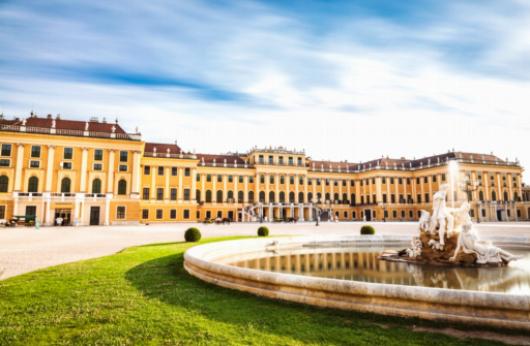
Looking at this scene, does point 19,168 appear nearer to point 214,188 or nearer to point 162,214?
point 162,214

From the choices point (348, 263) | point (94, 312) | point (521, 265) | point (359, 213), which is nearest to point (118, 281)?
point (94, 312)

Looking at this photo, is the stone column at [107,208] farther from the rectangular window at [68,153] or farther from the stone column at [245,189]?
the stone column at [245,189]

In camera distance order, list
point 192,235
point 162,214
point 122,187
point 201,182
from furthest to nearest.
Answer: point 201,182 → point 162,214 → point 122,187 → point 192,235

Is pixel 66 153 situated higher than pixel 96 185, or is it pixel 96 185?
pixel 66 153

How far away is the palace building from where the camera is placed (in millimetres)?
39812

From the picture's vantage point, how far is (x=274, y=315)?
4.92m

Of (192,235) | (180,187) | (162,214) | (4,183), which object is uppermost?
(180,187)

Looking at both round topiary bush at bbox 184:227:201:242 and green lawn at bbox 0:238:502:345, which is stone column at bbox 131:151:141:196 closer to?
round topiary bush at bbox 184:227:201:242

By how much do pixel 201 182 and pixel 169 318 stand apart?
179 feet

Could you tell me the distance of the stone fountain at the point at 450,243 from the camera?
9.45 meters

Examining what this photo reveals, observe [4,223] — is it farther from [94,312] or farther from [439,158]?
[439,158]

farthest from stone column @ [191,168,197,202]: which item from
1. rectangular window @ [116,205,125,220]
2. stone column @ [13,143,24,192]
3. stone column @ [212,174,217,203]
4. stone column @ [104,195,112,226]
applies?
stone column @ [13,143,24,192]

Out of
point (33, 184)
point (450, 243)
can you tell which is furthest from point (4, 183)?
point (450, 243)

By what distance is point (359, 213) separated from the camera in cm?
6844
